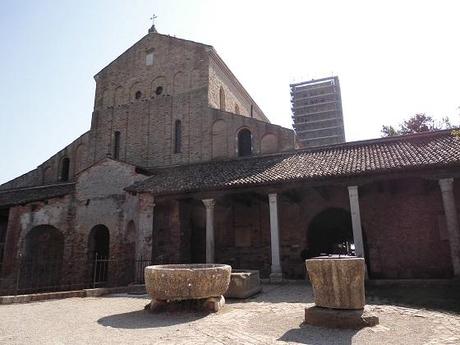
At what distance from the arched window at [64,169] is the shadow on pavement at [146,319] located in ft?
59.8

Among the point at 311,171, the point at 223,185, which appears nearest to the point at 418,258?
the point at 311,171

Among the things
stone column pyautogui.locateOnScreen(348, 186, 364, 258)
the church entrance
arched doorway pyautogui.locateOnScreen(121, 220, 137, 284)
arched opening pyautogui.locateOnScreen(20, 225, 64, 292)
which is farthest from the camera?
the church entrance

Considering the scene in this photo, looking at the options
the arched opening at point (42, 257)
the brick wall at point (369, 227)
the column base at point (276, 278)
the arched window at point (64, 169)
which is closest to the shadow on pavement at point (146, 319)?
the column base at point (276, 278)

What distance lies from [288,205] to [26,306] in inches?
426

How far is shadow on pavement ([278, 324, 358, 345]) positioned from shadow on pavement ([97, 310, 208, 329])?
1.85m

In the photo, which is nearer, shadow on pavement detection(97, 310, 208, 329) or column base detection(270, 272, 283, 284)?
shadow on pavement detection(97, 310, 208, 329)

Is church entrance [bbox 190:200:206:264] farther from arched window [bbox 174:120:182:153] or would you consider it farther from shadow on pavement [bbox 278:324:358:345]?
shadow on pavement [bbox 278:324:358:345]

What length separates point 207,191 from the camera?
14273 mm

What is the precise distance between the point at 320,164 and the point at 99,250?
12172mm

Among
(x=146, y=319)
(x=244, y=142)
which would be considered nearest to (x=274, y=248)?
(x=146, y=319)

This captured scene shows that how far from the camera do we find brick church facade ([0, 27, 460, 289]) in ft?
43.4

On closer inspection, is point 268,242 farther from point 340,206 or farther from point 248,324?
point 248,324

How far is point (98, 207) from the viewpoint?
1725 centimetres

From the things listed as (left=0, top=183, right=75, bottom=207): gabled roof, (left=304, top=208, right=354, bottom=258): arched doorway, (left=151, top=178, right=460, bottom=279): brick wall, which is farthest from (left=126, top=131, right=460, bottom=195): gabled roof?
(left=0, top=183, right=75, bottom=207): gabled roof
